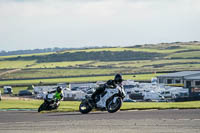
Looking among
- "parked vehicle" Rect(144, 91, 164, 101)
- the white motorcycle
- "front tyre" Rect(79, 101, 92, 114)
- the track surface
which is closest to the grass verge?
"front tyre" Rect(79, 101, 92, 114)

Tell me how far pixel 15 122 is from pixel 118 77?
530 centimetres

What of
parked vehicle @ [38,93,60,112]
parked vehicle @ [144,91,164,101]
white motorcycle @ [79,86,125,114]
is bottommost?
parked vehicle @ [144,91,164,101]

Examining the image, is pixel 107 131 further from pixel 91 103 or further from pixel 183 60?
pixel 183 60

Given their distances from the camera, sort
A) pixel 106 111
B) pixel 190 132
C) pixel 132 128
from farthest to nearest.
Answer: pixel 106 111 < pixel 132 128 < pixel 190 132

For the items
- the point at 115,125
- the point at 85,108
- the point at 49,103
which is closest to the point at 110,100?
the point at 85,108

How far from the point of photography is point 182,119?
18.5m

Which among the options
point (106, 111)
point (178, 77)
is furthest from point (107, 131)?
point (178, 77)

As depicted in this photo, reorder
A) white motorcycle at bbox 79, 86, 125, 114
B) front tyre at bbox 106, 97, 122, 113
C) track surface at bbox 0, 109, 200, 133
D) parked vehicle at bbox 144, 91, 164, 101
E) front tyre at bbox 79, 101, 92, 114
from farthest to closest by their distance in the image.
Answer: parked vehicle at bbox 144, 91, 164, 101, front tyre at bbox 79, 101, 92, 114, front tyre at bbox 106, 97, 122, 113, white motorcycle at bbox 79, 86, 125, 114, track surface at bbox 0, 109, 200, 133

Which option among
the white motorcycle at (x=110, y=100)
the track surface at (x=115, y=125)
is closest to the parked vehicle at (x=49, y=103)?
the white motorcycle at (x=110, y=100)

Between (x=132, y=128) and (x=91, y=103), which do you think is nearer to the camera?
(x=132, y=128)

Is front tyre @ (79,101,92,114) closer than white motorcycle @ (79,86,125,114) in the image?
No

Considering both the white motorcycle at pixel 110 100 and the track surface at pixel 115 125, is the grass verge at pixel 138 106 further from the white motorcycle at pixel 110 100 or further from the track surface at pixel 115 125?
the track surface at pixel 115 125

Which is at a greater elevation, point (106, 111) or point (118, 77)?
point (118, 77)

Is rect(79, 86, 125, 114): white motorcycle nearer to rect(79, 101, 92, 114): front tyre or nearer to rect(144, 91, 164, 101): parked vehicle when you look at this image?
rect(79, 101, 92, 114): front tyre
